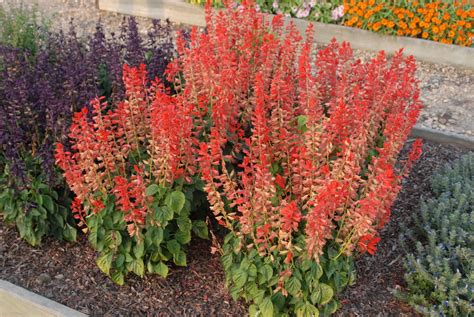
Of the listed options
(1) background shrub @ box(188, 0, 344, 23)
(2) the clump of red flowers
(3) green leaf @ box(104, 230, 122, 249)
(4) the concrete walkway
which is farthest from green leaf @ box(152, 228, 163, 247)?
(1) background shrub @ box(188, 0, 344, 23)

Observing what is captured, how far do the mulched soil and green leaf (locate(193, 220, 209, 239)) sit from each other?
0.91ft

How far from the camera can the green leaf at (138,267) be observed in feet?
11.6

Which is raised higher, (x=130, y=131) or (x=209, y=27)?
(x=209, y=27)

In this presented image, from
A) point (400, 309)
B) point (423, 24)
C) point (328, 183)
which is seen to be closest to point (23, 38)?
point (328, 183)

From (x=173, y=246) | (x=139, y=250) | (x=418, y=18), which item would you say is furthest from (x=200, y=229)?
(x=418, y=18)

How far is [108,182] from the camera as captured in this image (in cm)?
354

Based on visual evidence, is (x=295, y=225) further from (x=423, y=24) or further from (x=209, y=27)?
(x=423, y=24)

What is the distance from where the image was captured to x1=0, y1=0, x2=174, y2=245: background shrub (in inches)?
150

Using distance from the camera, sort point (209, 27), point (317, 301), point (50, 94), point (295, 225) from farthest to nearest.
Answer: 1. point (209, 27)
2. point (50, 94)
3. point (317, 301)
4. point (295, 225)

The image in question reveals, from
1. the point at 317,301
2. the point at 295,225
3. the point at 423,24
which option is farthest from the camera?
the point at 423,24

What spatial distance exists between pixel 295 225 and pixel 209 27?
2.36 m

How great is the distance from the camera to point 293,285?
3.13 meters

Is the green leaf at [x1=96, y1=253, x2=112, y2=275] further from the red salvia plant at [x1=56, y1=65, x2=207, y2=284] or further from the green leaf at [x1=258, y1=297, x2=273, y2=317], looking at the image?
the green leaf at [x1=258, y1=297, x2=273, y2=317]

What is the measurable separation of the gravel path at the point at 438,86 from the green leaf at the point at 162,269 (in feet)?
12.3
